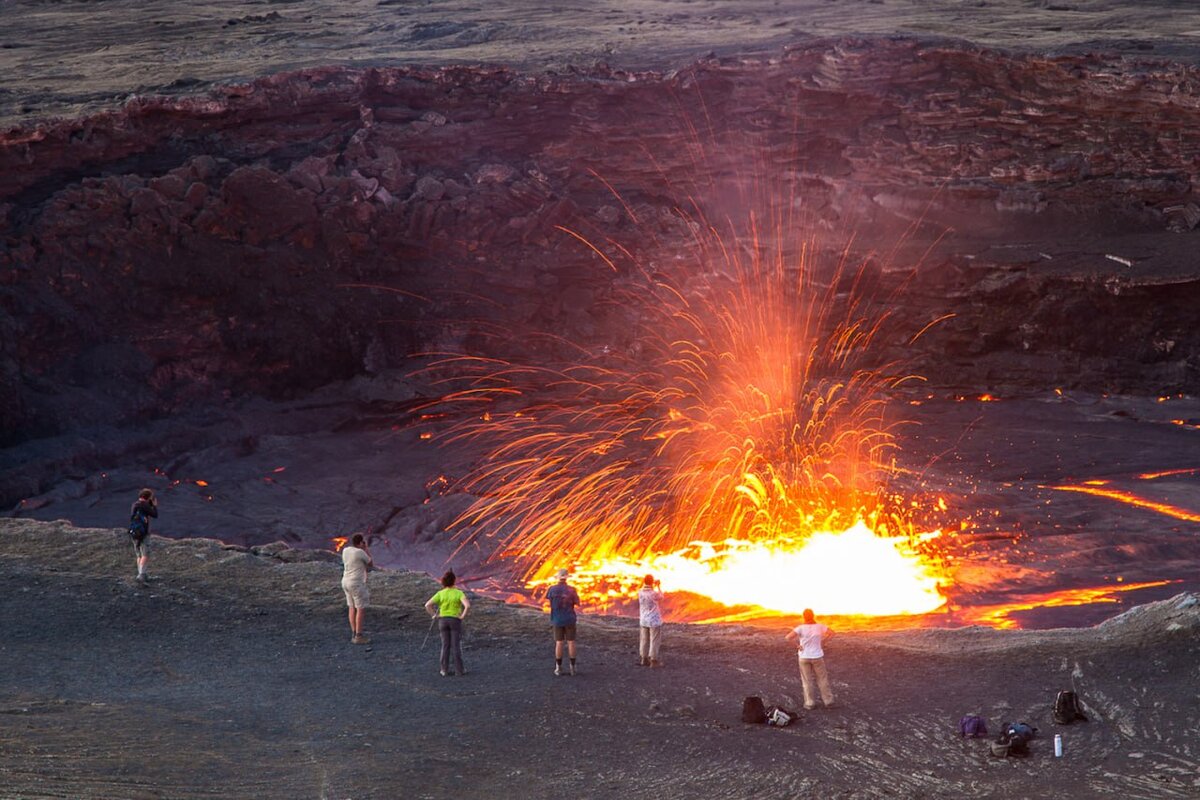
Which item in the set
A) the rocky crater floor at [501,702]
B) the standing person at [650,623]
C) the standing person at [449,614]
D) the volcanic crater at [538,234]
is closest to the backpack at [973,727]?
the rocky crater floor at [501,702]

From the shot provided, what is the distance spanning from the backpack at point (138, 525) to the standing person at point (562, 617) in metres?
6.54

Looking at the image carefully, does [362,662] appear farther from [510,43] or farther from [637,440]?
[510,43]

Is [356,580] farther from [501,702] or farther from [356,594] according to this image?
[501,702]

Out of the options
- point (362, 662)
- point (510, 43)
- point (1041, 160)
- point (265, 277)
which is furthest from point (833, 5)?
point (362, 662)

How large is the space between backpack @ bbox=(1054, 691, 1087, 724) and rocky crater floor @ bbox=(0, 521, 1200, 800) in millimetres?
154

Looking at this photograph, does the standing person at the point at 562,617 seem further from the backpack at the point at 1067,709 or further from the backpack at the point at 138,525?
the backpack at the point at 138,525

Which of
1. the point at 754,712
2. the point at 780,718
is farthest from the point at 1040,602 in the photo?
the point at 754,712

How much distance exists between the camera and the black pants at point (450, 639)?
56.6 feet

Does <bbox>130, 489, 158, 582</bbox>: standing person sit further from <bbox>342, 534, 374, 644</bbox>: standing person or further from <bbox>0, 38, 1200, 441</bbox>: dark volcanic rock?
<bbox>0, 38, 1200, 441</bbox>: dark volcanic rock

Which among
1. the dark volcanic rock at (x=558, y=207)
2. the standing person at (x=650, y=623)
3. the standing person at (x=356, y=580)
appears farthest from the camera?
the dark volcanic rock at (x=558, y=207)

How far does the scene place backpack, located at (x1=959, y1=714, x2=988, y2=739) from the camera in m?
15.8

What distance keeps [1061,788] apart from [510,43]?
121ft

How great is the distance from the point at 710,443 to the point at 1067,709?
17479 mm

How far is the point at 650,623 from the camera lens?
58.3ft
